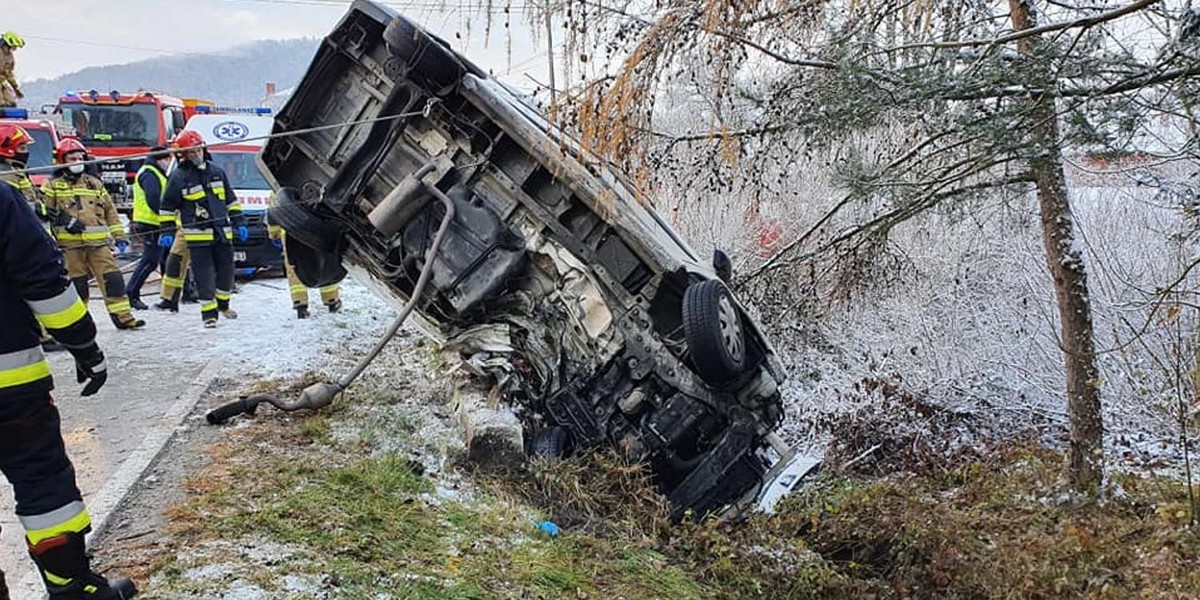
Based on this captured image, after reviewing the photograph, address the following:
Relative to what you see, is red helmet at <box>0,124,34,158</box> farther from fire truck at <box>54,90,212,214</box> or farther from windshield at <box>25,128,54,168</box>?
fire truck at <box>54,90,212,214</box>

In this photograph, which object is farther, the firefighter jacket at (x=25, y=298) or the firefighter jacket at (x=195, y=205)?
the firefighter jacket at (x=195, y=205)

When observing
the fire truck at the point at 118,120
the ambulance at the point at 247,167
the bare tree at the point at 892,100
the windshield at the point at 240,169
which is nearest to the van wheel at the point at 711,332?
the bare tree at the point at 892,100

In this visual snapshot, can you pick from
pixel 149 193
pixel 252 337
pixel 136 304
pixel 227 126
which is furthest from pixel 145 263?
pixel 227 126

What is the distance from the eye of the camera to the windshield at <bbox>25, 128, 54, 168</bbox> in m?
12.3

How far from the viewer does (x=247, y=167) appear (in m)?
10.7

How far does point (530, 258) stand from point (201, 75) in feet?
496

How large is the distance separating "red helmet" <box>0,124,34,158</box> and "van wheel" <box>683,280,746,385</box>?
418cm

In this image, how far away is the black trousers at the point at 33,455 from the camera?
2.37m

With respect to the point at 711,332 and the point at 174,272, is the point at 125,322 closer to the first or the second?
the point at 174,272

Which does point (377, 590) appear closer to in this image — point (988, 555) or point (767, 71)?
point (767, 71)

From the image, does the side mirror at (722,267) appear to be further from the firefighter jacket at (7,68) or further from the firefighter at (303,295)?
the firefighter jacket at (7,68)

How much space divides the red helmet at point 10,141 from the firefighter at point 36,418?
2972 millimetres

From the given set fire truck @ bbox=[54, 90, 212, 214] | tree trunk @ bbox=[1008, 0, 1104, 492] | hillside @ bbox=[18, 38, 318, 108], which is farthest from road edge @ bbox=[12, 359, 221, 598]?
hillside @ bbox=[18, 38, 318, 108]

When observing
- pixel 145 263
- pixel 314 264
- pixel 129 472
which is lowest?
pixel 145 263
